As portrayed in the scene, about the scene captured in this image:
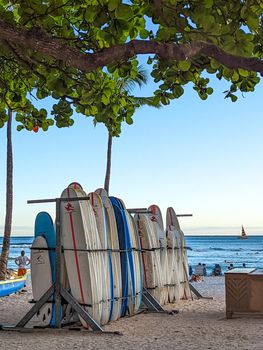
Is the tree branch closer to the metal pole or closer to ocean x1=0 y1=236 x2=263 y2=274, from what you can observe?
the metal pole

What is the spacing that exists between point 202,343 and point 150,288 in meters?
3.13

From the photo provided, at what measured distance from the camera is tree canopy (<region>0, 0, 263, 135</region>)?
282cm

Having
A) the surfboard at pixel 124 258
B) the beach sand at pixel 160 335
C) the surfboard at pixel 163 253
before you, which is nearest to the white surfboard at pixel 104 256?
the beach sand at pixel 160 335

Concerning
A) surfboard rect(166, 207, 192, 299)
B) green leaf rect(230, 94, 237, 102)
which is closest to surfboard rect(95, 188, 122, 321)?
surfboard rect(166, 207, 192, 299)

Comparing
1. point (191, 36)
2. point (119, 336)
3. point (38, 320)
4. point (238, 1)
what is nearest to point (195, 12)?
point (191, 36)

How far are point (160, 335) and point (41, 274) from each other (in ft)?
6.02

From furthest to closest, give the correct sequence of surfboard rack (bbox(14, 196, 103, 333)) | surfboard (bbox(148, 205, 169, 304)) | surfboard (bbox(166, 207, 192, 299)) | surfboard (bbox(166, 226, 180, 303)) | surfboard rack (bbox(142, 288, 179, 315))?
surfboard (bbox(166, 207, 192, 299)) < surfboard (bbox(166, 226, 180, 303)) < surfboard (bbox(148, 205, 169, 304)) < surfboard rack (bbox(142, 288, 179, 315)) < surfboard rack (bbox(14, 196, 103, 333))

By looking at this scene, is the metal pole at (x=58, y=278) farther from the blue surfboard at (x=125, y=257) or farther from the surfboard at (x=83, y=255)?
the blue surfboard at (x=125, y=257)

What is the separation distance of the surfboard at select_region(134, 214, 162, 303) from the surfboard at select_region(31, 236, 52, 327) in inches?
87.0

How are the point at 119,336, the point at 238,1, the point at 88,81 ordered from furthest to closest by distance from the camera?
the point at 119,336, the point at 88,81, the point at 238,1

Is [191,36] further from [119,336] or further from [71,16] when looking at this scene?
[119,336]

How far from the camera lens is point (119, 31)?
9.76ft

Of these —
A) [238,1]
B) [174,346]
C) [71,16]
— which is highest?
[71,16]

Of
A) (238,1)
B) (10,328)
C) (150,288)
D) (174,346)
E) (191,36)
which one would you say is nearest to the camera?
(191,36)
